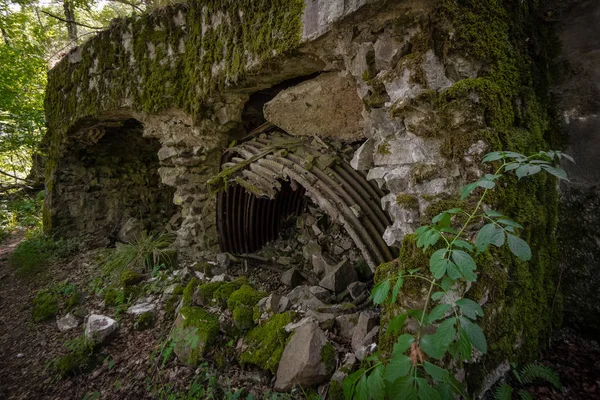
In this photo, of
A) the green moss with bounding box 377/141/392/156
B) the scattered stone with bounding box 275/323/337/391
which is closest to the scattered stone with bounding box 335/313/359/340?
the scattered stone with bounding box 275/323/337/391

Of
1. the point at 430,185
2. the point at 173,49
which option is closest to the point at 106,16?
the point at 173,49

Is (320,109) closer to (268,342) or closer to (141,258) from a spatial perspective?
(268,342)

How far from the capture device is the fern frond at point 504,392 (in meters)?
1.27

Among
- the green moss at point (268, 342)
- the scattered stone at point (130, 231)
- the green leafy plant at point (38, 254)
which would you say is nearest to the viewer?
the green moss at point (268, 342)

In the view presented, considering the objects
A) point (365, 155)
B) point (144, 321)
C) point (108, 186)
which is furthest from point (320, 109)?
point (108, 186)

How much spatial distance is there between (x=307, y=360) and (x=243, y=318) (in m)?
0.88

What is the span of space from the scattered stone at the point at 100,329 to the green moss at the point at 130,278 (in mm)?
714

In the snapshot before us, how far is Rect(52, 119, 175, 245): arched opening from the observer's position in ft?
18.9

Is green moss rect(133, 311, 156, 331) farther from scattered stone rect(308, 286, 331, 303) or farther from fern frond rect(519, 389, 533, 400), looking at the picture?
fern frond rect(519, 389, 533, 400)

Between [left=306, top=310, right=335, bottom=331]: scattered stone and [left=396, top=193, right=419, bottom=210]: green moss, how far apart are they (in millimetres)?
1003

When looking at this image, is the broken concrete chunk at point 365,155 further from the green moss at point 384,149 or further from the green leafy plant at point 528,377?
the green leafy plant at point 528,377

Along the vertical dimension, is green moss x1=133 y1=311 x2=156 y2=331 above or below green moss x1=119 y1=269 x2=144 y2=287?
below

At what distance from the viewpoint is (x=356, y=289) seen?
2.51 metres

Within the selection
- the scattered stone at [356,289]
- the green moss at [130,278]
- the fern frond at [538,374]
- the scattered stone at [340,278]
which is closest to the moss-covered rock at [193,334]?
the scattered stone at [340,278]
